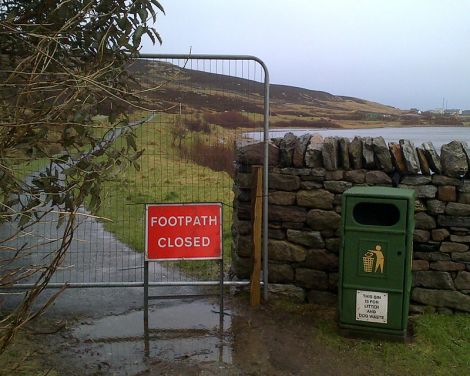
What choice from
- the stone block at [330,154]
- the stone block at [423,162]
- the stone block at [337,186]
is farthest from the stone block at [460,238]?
the stone block at [330,154]

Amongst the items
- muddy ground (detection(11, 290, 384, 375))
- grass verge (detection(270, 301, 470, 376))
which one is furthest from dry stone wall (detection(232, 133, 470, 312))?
muddy ground (detection(11, 290, 384, 375))

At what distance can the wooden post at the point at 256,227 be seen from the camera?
591cm

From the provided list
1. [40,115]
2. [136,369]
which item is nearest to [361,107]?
[136,369]

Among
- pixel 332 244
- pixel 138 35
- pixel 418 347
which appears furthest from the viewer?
pixel 332 244

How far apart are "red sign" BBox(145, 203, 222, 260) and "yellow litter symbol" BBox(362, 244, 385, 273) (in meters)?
1.41

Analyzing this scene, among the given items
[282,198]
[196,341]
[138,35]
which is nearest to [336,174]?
[282,198]

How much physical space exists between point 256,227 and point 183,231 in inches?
34.2

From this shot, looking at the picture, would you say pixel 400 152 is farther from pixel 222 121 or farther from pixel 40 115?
pixel 40 115

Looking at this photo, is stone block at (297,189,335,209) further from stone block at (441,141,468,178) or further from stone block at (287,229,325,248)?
stone block at (441,141,468,178)

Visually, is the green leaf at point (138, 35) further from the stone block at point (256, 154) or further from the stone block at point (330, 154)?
the stone block at point (330, 154)

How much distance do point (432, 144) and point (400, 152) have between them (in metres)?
0.51

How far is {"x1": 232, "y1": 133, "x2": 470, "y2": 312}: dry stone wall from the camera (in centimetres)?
555

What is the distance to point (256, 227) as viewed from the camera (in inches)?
234

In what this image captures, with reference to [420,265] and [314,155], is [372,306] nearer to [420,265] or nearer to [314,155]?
[420,265]
